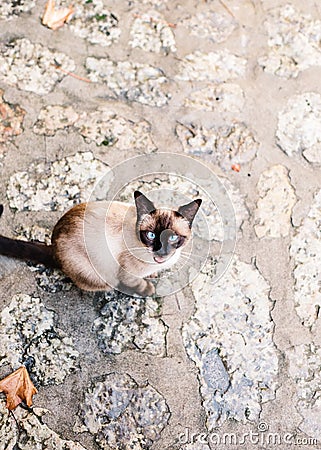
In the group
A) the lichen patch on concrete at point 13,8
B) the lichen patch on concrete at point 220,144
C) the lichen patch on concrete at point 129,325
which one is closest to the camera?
the lichen patch on concrete at point 129,325

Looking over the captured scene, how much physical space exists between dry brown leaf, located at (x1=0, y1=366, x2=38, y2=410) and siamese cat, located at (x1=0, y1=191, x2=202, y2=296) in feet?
1.55

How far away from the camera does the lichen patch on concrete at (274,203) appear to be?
2.59 m

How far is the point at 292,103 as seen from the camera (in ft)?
9.24

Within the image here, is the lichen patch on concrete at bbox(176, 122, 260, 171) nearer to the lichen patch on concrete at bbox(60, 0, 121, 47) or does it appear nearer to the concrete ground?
the concrete ground

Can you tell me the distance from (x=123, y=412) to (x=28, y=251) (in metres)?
0.79

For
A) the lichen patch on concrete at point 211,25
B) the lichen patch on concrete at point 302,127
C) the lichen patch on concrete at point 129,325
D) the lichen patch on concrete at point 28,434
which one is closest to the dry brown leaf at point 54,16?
the lichen patch on concrete at point 211,25

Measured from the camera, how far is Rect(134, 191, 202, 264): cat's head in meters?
2.15

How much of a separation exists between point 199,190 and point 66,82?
2.88 feet

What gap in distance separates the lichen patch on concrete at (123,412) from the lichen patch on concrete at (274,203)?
90 centimetres

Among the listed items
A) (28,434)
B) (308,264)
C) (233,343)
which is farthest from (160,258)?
(28,434)

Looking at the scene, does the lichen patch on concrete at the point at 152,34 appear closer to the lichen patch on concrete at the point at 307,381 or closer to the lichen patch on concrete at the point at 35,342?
the lichen patch on concrete at the point at 35,342

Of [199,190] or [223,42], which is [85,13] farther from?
[199,190]

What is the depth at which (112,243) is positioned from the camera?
7.43ft

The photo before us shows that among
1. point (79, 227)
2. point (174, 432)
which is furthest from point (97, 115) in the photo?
point (174, 432)
